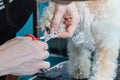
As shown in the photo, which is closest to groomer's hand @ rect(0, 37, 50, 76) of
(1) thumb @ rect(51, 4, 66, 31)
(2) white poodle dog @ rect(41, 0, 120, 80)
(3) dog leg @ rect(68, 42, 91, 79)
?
(1) thumb @ rect(51, 4, 66, 31)

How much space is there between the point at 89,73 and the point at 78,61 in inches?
2.9

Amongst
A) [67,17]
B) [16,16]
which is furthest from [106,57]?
[16,16]

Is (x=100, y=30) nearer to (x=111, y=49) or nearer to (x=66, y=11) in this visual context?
(x=111, y=49)

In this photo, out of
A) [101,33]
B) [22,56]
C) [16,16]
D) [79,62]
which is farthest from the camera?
[79,62]

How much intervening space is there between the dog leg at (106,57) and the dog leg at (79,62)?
131 millimetres

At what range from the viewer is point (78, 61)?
4.20ft

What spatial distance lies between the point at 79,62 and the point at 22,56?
891 mm

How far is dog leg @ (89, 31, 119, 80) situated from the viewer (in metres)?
1.08

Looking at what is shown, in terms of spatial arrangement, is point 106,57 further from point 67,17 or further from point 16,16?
point 16,16

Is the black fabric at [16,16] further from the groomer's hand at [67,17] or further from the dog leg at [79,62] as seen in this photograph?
the dog leg at [79,62]

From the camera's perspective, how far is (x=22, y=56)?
0.41m

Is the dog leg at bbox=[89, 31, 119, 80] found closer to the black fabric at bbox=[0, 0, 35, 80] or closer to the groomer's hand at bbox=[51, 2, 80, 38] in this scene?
the groomer's hand at bbox=[51, 2, 80, 38]

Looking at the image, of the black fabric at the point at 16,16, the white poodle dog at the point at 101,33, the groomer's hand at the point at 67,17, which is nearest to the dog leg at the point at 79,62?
the white poodle dog at the point at 101,33

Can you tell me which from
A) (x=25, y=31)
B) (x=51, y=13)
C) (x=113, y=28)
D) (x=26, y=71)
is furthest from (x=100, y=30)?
(x=26, y=71)
